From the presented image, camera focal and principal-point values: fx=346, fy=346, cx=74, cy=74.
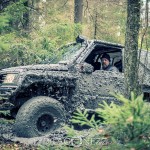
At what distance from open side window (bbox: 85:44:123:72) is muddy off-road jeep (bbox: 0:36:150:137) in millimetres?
25

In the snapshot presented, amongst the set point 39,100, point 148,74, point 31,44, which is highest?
point 31,44

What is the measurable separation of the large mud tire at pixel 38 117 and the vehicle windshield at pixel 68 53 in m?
1.27

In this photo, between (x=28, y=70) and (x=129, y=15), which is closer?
(x=129, y=15)

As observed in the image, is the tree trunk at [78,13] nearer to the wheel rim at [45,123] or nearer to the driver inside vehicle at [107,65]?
the driver inside vehicle at [107,65]

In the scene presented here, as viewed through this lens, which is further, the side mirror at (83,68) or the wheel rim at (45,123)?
the side mirror at (83,68)

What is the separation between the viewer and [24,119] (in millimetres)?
6520

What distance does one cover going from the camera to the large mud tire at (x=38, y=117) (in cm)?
650

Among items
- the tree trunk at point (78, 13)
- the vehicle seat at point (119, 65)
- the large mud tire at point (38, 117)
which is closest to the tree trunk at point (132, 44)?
the large mud tire at point (38, 117)

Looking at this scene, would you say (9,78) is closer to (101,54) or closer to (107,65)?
(107,65)

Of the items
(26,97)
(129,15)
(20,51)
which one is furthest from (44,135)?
(20,51)

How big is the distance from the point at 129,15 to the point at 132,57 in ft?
2.42

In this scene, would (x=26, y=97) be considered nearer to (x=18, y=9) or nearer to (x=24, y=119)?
(x=24, y=119)

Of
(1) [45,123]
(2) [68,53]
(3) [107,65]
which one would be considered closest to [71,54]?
(2) [68,53]

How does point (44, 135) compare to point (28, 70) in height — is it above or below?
below
